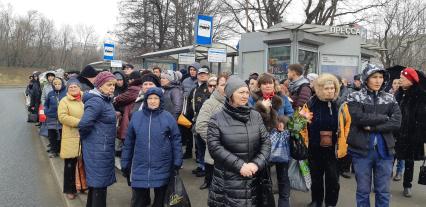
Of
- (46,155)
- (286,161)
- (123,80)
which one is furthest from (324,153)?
(46,155)

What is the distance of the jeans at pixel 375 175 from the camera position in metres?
4.04

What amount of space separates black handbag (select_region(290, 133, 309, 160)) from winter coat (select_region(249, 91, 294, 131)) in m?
0.32

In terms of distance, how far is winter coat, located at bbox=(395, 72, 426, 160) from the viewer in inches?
200

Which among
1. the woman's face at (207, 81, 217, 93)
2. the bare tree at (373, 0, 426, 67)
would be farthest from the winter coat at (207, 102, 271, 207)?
the bare tree at (373, 0, 426, 67)

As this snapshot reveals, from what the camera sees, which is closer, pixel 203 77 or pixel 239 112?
pixel 239 112

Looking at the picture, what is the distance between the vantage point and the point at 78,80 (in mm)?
5363

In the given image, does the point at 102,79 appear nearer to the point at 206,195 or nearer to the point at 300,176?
the point at 206,195

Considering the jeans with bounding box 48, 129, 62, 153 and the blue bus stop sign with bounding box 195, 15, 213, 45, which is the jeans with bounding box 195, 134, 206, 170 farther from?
the blue bus stop sign with bounding box 195, 15, 213, 45

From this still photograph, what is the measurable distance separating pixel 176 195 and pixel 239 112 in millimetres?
1210

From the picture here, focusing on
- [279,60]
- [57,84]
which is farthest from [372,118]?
[279,60]

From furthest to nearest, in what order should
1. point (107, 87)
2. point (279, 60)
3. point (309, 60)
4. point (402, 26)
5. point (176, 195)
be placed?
point (402, 26) → point (309, 60) → point (279, 60) → point (107, 87) → point (176, 195)

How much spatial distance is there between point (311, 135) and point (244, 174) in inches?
67.0

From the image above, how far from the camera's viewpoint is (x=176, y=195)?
12.7 ft

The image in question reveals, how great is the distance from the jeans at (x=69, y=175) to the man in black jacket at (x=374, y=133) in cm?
374
